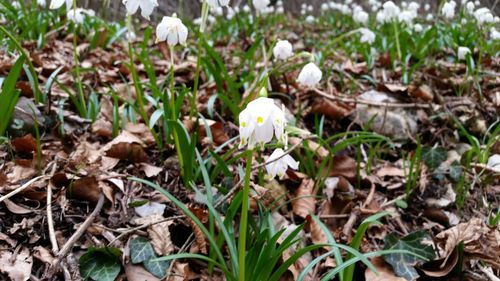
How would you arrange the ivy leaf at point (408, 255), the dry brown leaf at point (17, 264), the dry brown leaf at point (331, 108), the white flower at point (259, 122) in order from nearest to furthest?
the white flower at point (259, 122), the dry brown leaf at point (17, 264), the ivy leaf at point (408, 255), the dry brown leaf at point (331, 108)

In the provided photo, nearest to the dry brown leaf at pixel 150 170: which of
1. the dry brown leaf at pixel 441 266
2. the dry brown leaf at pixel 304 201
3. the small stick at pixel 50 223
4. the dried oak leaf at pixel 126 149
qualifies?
the dried oak leaf at pixel 126 149

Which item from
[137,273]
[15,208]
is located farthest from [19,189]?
[137,273]

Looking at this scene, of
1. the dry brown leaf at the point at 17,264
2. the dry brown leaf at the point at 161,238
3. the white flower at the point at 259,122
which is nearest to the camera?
the white flower at the point at 259,122

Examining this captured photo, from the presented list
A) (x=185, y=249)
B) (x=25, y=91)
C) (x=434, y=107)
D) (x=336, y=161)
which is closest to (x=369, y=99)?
(x=434, y=107)

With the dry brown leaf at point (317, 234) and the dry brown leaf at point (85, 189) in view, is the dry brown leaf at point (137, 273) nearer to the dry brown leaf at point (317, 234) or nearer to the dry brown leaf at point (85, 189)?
the dry brown leaf at point (85, 189)

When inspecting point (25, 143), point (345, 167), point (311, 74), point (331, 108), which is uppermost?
point (311, 74)

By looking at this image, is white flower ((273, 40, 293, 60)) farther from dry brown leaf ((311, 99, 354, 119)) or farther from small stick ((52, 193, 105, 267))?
small stick ((52, 193, 105, 267))

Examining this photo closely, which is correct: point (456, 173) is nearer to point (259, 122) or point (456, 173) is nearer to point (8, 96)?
point (259, 122)
